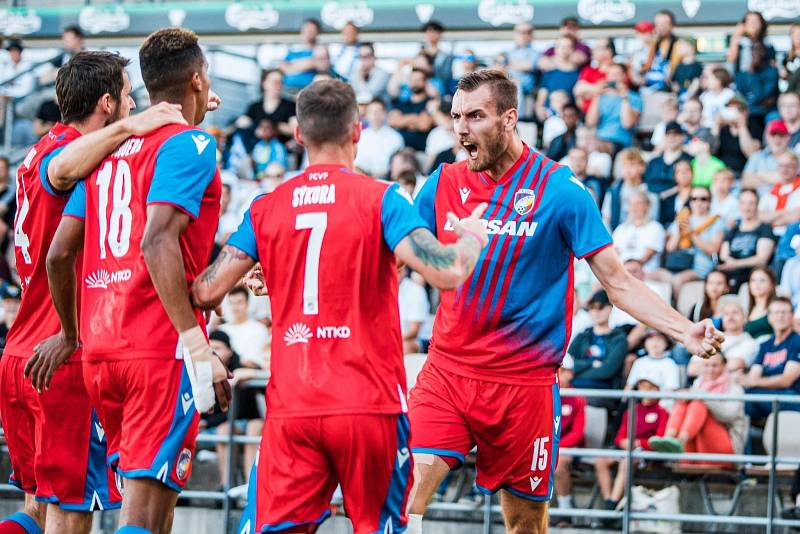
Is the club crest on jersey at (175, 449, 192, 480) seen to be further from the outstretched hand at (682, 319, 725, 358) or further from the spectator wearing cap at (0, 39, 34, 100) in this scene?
the spectator wearing cap at (0, 39, 34, 100)

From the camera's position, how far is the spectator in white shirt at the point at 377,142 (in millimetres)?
15359

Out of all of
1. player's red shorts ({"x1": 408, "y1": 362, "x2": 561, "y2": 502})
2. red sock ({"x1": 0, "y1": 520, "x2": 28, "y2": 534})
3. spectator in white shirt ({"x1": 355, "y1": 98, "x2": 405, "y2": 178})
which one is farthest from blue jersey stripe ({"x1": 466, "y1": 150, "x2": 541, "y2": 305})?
spectator in white shirt ({"x1": 355, "y1": 98, "x2": 405, "y2": 178})

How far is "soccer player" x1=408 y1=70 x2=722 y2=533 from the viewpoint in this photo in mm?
6727

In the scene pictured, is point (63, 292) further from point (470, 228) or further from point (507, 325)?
point (507, 325)

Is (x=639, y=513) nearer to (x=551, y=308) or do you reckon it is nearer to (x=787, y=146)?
(x=551, y=308)

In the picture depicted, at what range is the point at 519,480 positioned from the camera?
6.80 metres

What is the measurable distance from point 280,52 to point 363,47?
2.88 meters

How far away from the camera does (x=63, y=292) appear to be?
6.18 meters

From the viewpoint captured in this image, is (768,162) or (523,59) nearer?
(768,162)

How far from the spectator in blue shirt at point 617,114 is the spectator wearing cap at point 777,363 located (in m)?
4.26

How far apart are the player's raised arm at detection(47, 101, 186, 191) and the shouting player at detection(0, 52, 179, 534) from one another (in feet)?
0.79

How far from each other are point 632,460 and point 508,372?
4194mm

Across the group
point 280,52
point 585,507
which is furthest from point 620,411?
point 280,52

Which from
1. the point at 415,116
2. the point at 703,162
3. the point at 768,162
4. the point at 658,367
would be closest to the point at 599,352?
the point at 658,367
